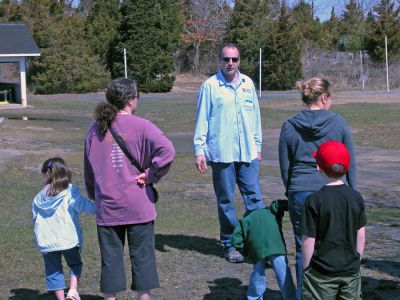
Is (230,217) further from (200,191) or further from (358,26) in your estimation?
(358,26)

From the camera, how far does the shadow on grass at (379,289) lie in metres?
5.59

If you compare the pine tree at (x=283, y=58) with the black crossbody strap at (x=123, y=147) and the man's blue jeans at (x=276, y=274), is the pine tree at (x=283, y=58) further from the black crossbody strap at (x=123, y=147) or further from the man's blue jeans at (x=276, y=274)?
the black crossbody strap at (x=123, y=147)

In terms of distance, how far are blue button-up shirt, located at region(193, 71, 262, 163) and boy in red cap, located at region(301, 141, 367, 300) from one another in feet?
8.54

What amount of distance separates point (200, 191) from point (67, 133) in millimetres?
11840

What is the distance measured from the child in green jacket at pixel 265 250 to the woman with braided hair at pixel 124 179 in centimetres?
80

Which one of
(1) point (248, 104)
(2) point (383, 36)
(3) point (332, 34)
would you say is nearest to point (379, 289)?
(1) point (248, 104)

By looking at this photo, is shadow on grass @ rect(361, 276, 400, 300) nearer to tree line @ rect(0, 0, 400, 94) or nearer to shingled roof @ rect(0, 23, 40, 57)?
shingled roof @ rect(0, 23, 40, 57)

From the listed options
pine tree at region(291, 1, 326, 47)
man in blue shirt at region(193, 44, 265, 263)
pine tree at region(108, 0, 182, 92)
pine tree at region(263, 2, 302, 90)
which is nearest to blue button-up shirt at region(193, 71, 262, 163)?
man in blue shirt at region(193, 44, 265, 263)

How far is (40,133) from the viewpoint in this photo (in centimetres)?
2241

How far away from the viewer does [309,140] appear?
517 cm

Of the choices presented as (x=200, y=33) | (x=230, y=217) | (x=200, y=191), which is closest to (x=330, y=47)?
(x=200, y=33)

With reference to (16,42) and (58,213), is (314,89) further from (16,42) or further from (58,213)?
(16,42)

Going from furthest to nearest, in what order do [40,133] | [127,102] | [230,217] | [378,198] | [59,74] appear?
1. [59,74]
2. [40,133]
3. [378,198]
4. [230,217]
5. [127,102]

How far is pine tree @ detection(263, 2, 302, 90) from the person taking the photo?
5409cm
